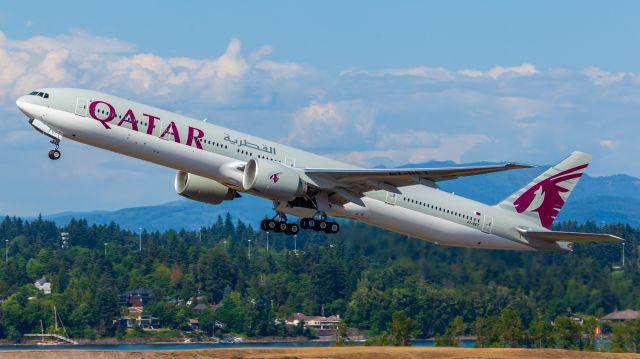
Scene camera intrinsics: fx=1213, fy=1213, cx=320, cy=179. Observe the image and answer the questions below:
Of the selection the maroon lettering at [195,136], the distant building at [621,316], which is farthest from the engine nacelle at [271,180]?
the distant building at [621,316]

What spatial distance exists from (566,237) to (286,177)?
15.7m

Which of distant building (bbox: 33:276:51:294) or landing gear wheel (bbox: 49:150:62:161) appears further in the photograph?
distant building (bbox: 33:276:51:294)

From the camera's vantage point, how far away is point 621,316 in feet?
330

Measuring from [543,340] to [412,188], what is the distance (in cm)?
4230

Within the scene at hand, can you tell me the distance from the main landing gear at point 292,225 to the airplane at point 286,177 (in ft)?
0.16

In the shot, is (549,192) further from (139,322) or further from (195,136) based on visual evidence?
(139,322)

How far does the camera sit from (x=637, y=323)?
97.1 metres

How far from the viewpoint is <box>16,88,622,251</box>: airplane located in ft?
170

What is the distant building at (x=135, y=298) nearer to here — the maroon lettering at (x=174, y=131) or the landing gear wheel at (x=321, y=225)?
the landing gear wheel at (x=321, y=225)

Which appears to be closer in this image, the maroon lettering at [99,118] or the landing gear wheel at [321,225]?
the maroon lettering at [99,118]

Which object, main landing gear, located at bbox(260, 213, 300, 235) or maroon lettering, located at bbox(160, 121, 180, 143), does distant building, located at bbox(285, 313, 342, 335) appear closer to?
main landing gear, located at bbox(260, 213, 300, 235)

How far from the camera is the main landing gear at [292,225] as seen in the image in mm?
57094

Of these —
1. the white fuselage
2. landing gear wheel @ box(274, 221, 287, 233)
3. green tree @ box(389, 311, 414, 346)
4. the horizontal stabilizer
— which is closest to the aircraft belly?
the white fuselage

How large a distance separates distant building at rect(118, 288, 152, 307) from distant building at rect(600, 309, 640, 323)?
209 ft
